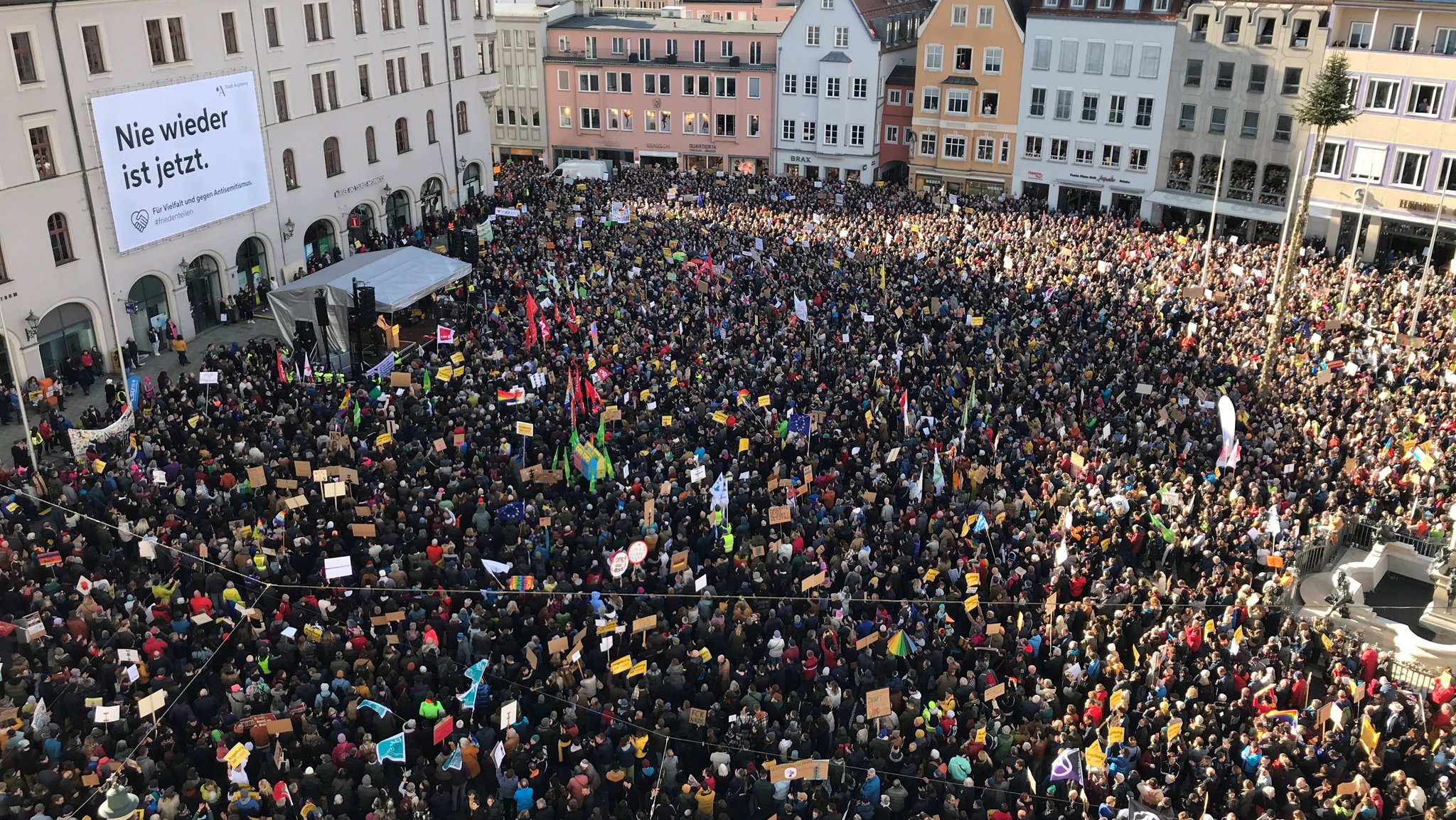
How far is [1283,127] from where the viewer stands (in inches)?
1983

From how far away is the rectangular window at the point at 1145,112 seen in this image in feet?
177

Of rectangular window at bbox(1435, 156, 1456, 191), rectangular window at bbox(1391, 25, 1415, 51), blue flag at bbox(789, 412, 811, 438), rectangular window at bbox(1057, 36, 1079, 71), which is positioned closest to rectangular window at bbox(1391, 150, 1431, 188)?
rectangular window at bbox(1435, 156, 1456, 191)

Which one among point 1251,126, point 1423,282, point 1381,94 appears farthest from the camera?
point 1251,126

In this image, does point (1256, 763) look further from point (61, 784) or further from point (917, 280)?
point (917, 280)

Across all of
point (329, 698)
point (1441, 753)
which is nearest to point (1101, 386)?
point (1441, 753)

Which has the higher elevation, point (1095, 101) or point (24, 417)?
point (1095, 101)

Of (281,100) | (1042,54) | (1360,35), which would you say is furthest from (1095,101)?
(281,100)

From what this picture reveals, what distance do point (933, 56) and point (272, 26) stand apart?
32319mm

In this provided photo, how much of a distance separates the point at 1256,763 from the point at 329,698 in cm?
1390

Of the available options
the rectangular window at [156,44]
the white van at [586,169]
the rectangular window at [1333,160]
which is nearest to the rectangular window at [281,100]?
the rectangular window at [156,44]

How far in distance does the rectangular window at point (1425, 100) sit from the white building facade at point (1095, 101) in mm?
10479

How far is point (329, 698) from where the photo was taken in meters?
17.5

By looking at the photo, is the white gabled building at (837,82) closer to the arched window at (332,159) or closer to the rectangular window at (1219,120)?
the rectangular window at (1219,120)

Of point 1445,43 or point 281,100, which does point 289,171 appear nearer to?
point 281,100
